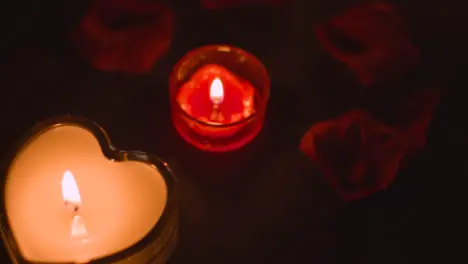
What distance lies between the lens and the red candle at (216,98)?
0.76m

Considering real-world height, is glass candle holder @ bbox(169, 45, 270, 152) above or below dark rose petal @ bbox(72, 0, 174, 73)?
below

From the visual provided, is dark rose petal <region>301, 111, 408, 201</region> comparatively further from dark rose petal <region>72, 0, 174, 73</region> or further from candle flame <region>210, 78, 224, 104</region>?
dark rose petal <region>72, 0, 174, 73</region>

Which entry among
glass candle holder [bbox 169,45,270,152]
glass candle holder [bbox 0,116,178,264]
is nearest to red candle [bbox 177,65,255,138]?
glass candle holder [bbox 169,45,270,152]

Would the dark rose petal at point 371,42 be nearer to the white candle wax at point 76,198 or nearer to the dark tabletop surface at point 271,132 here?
the dark tabletop surface at point 271,132

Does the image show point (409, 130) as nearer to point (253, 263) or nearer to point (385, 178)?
point (385, 178)

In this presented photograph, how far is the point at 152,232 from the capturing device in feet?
2.01

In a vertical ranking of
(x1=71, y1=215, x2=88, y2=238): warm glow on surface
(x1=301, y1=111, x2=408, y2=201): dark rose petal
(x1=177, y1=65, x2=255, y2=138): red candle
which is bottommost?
(x1=301, y1=111, x2=408, y2=201): dark rose petal

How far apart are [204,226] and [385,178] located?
232 mm

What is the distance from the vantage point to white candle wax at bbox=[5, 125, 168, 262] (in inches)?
25.5

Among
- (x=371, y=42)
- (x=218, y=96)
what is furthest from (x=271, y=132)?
(x=371, y=42)

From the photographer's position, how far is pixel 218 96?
2.51 ft

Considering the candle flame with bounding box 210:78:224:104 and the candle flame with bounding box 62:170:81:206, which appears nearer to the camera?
the candle flame with bounding box 62:170:81:206

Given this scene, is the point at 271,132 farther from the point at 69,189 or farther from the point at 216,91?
the point at 69,189

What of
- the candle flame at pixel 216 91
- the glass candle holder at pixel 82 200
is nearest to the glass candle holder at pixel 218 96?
the candle flame at pixel 216 91
